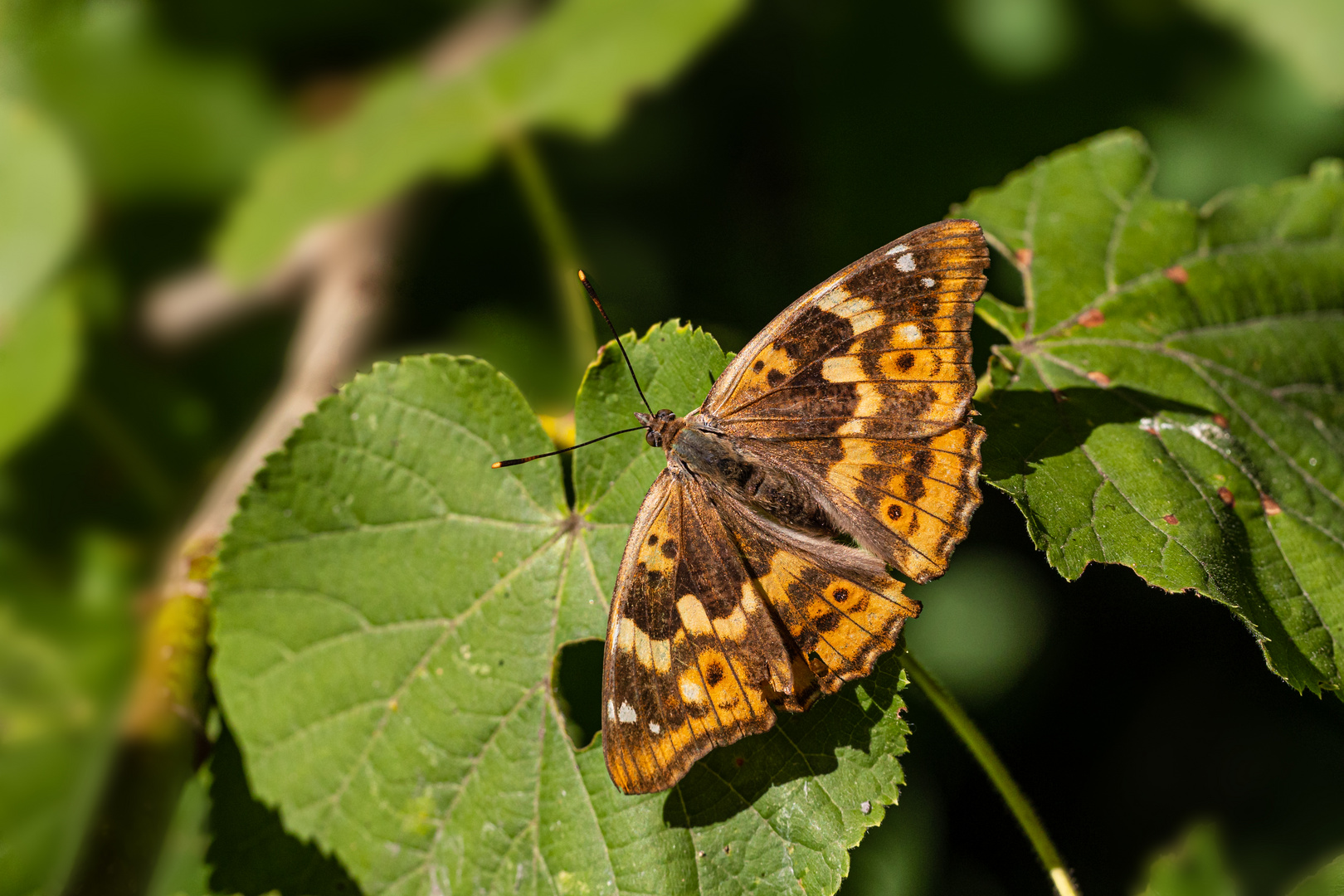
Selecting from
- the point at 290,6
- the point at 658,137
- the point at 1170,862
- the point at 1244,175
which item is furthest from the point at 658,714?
the point at 290,6

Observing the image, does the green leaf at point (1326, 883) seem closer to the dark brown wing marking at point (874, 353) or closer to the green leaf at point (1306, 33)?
the dark brown wing marking at point (874, 353)

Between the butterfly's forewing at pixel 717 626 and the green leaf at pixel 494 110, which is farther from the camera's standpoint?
the green leaf at pixel 494 110

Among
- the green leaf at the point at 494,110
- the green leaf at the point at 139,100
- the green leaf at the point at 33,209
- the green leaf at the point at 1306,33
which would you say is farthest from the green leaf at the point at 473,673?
the green leaf at the point at 139,100

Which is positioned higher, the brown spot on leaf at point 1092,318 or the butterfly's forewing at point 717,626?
the brown spot on leaf at point 1092,318

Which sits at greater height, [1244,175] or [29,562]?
[29,562]

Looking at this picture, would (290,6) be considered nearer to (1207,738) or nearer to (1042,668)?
(1042,668)

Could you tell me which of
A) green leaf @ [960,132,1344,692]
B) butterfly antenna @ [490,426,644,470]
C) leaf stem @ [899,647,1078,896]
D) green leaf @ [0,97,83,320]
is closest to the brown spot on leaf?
green leaf @ [960,132,1344,692]
